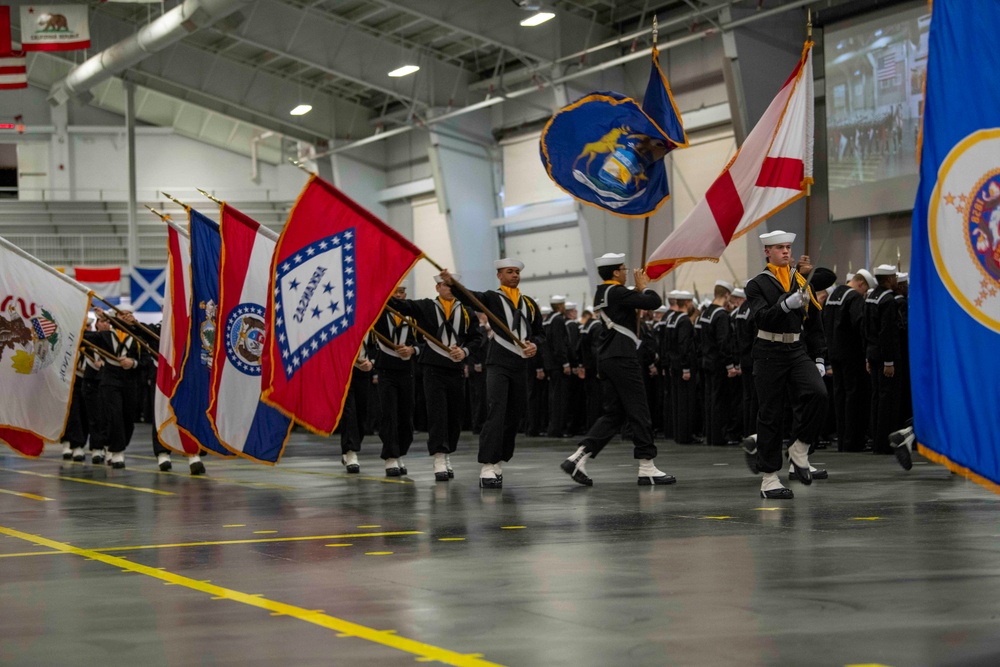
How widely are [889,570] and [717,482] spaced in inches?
205

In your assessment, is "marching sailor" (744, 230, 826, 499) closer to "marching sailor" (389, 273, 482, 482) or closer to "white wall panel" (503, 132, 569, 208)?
"marching sailor" (389, 273, 482, 482)

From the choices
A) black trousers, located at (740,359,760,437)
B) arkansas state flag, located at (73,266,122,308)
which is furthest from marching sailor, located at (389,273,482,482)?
arkansas state flag, located at (73,266,122,308)

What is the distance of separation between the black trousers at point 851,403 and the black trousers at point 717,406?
1877mm

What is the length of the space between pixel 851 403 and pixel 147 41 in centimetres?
1724

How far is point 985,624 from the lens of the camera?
5043 millimetres

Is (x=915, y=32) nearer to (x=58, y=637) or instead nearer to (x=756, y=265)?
(x=756, y=265)

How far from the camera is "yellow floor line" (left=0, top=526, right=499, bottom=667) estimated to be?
4668 mm

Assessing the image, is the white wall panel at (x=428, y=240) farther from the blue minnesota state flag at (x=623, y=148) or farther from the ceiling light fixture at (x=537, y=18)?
the blue minnesota state flag at (x=623, y=148)

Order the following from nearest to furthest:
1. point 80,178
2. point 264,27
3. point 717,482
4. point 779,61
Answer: point 717,482, point 779,61, point 264,27, point 80,178

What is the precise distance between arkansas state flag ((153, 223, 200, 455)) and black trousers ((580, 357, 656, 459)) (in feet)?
14.8

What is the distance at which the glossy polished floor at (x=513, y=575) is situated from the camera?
190 inches

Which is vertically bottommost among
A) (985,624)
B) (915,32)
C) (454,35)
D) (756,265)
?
(985,624)

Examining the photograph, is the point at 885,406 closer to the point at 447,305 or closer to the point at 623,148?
the point at 623,148

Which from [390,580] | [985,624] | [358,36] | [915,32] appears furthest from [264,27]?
[985,624]
